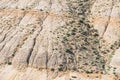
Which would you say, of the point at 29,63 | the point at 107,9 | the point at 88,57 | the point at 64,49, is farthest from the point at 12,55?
the point at 107,9

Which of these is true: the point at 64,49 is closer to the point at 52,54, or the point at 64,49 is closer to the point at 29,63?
the point at 52,54

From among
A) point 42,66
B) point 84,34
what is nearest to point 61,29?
point 84,34

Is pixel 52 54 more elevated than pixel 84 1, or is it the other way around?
pixel 84 1

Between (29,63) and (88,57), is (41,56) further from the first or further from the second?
(88,57)

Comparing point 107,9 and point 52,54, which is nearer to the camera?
point 52,54

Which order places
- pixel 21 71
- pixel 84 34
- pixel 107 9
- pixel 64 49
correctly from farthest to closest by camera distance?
pixel 107 9 < pixel 84 34 < pixel 64 49 < pixel 21 71

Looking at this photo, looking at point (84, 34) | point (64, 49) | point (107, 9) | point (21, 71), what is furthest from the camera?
point (107, 9)
